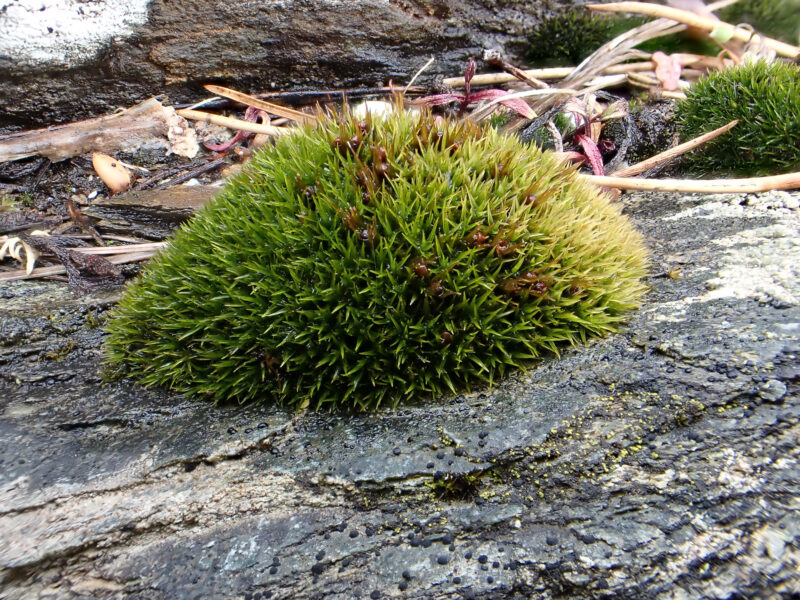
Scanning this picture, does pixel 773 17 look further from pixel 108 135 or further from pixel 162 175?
pixel 108 135

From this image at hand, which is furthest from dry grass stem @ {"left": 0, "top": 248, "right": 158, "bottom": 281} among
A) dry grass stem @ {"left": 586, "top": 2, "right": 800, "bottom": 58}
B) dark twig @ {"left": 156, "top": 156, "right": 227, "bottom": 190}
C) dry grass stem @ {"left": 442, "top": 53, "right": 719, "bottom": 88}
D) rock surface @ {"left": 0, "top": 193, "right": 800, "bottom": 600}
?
dry grass stem @ {"left": 586, "top": 2, "right": 800, "bottom": 58}

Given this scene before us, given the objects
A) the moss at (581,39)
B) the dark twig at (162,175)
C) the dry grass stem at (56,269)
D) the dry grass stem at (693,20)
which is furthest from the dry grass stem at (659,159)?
the dry grass stem at (56,269)

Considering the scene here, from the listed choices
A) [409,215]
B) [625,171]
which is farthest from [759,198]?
[409,215]

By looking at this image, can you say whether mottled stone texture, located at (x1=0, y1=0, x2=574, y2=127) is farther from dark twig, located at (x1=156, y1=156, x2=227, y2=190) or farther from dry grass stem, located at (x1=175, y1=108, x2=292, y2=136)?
dark twig, located at (x1=156, y1=156, x2=227, y2=190)

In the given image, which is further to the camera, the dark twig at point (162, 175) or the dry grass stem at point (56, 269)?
the dark twig at point (162, 175)

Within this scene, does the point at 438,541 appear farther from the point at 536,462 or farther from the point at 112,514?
the point at 112,514

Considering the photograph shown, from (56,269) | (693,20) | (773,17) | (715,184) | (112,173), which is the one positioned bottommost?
(56,269)

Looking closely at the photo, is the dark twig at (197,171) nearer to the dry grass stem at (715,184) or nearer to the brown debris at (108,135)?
the brown debris at (108,135)

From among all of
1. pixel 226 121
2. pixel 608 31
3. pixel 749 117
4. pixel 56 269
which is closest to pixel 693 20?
pixel 608 31
